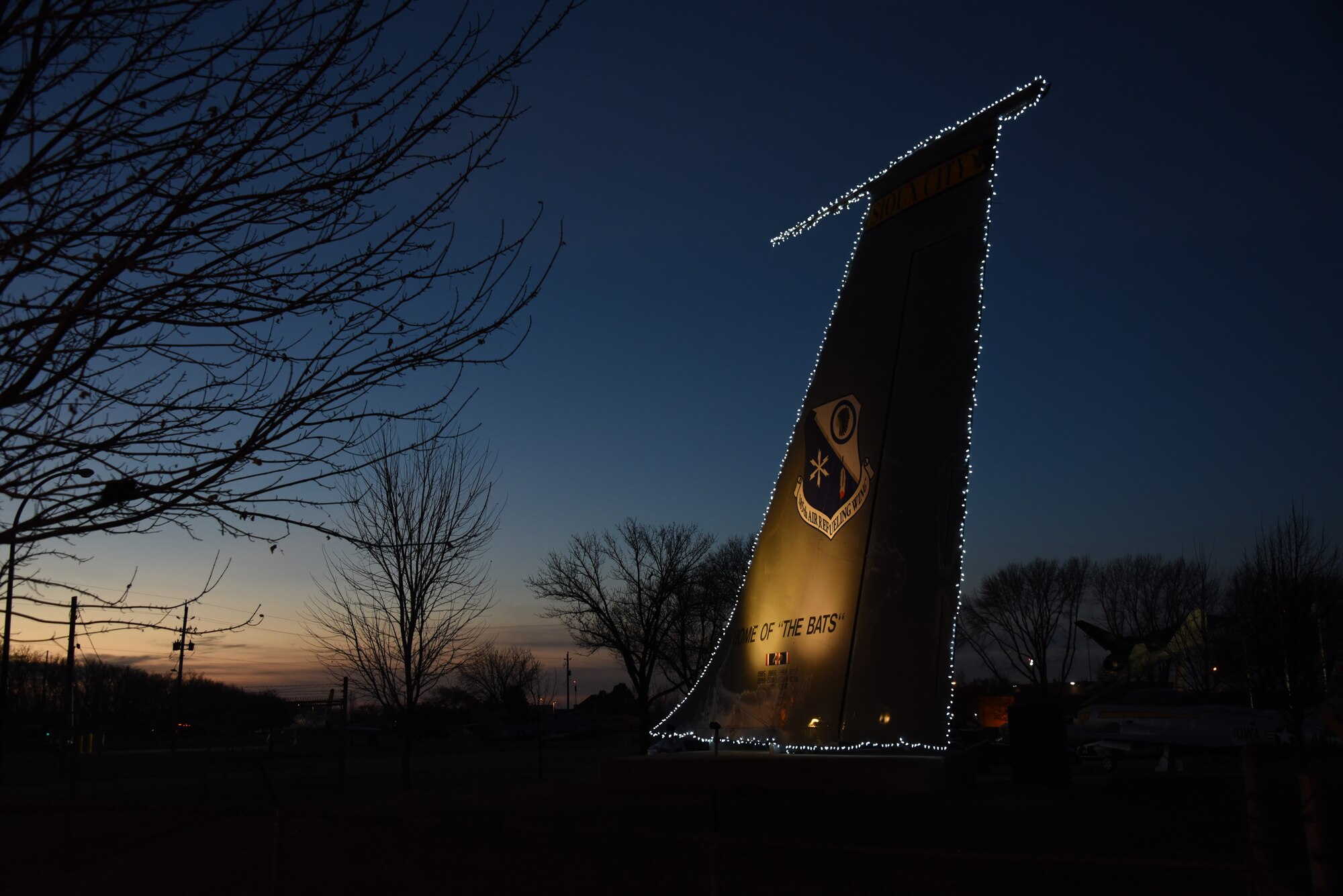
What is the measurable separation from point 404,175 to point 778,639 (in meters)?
9.48

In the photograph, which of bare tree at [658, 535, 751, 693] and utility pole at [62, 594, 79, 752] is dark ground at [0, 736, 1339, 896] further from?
bare tree at [658, 535, 751, 693]

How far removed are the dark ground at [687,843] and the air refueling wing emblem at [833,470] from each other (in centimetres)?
336

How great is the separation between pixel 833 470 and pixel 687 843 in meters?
6.69

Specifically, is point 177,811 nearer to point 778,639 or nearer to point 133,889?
point 133,889

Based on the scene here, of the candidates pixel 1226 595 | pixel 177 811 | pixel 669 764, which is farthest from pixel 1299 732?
pixel 1226 595

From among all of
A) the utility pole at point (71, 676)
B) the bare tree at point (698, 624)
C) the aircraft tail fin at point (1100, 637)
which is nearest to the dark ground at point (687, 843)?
the utility pole at point (71, 676)

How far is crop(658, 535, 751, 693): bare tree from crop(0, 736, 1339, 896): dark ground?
2263cm

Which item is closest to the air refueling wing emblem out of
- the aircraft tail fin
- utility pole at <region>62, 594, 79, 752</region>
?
utility pole at <region>62, 594, 79, 752</region>

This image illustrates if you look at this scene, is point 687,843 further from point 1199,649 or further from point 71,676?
point 1199,649

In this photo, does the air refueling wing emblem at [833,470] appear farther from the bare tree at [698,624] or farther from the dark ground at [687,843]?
the bare tree at [698,624]

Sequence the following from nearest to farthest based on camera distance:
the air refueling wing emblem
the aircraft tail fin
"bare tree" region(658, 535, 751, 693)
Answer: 1. the air refueling wing emblem
2. "bare tree" region(658, 535, 751, 693)
3. the aircraft tail fin

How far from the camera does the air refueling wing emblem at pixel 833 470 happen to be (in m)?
12.6

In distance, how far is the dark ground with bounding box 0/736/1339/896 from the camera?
6.49 meters

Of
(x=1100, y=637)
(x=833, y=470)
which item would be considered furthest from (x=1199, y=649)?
(x=833, y=470)
